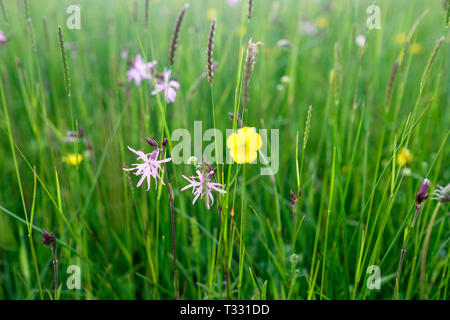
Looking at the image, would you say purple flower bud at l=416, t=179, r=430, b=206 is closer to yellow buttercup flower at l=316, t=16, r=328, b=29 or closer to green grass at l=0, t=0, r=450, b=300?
green grass at l=0, t=0, r=450, b=300

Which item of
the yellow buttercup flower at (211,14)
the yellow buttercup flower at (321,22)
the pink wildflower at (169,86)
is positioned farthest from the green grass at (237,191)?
the yellow buttercup flower at (211,14)

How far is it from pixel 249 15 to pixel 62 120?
124cm

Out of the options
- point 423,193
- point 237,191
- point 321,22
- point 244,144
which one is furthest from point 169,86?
point 321,22

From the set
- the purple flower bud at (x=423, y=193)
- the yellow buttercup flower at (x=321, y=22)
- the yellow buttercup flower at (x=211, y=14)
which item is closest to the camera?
the purple flower bud at (x=423, y=193)

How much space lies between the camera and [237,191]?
1368 millimetres

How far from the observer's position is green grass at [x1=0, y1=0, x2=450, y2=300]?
915 millimetres

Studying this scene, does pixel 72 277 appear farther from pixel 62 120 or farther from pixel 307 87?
pixel 307 87

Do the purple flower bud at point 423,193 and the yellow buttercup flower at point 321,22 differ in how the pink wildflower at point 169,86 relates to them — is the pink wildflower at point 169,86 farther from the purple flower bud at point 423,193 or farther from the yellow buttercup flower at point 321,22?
the yellow buttercup flower at point 321,22

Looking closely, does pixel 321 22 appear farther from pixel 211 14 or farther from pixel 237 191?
pixel 237 191

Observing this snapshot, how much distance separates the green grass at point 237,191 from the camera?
915 millimetres

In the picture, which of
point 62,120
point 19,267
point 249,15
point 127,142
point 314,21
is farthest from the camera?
point 314,21

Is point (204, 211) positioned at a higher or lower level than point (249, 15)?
lower
